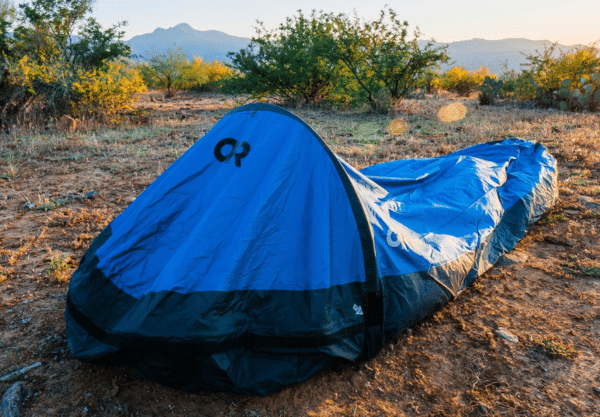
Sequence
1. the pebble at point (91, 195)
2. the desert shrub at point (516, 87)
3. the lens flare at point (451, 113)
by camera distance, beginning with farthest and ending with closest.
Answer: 1. the desert shrub at point (516, 87)
2. the lens flare at point (451, 113)
3. the pebble at point (91, 195)

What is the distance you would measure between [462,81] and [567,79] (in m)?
7.91

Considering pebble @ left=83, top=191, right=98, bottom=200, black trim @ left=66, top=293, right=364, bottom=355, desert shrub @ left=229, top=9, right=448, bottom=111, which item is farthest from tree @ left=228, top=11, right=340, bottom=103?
black trim @ left=66, top=293, right=364, bottom=355

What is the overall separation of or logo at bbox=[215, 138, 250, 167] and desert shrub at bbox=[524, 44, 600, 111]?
12862 millimetres

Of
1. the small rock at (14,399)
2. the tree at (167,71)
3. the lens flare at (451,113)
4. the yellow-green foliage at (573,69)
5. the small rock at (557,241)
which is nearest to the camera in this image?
the small rock at (14,399)

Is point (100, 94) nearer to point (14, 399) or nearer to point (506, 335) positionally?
point (14, 399)

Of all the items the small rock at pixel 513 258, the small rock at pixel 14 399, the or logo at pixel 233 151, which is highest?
the or logo at pixel 233 151

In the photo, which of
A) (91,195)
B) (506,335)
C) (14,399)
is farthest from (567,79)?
(14,399)

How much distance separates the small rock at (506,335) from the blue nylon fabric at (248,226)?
1164mm

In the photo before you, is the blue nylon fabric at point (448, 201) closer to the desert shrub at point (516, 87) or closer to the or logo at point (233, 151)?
the or logo at point (233, 151)

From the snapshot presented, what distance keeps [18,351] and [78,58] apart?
11525 millimetres

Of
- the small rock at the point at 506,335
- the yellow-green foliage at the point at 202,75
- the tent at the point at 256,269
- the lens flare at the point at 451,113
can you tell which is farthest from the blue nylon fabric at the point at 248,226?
the yellow-green foliage at the point at 202,75

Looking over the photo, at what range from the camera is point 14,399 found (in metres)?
2.01

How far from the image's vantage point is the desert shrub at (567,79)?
1143 cm

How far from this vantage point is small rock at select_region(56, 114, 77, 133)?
894cm
